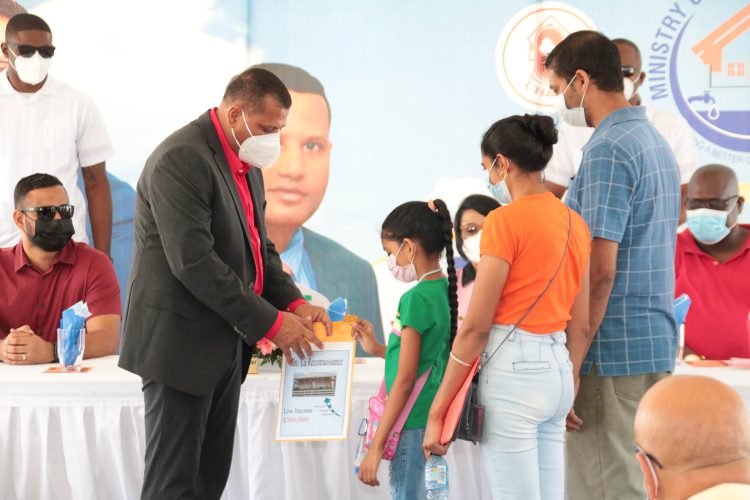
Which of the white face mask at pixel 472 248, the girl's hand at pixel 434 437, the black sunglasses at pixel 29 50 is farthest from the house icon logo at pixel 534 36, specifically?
the girl's hand at pixel 434 437

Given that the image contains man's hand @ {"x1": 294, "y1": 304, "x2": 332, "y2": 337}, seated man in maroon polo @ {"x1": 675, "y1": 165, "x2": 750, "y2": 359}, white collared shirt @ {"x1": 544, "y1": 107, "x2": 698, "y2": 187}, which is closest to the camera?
man's hand @ {"x1": 294, "y1": 304, "x2": 332, "y2": 337}

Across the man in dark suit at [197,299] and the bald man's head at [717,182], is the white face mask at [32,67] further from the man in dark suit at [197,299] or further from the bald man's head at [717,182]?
the bald man's head at [717,182]

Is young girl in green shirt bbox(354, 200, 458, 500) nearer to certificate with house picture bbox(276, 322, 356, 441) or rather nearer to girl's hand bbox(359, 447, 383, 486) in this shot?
girl's hand bbox(359, 447, 383, 486)

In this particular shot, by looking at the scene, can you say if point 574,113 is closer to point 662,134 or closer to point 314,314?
point 314,314

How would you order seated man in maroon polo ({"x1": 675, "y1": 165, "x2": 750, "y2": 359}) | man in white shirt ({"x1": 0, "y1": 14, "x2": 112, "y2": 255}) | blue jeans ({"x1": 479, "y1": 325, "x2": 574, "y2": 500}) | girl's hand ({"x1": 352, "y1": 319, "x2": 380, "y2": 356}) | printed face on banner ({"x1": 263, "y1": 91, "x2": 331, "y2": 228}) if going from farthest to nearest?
printed face on banner ({"x1": 263, "y1": 91, "x2": 331, "y2": 228}) → man in white shirt ({"x1": 0, "y1": 14, "x2": 112, "y2": 255}) → seated man in maroon polo ({"x1": 675, "y1": 165, "x2": 750, "y2": 359}) → girl's hand ({"x1": 352, "y1": 319, "x2": 380, "y2": 356}) → blue jeans ({"x1": 479, "y1": 325, "x2": 574, "y2": 500})

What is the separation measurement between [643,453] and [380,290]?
394 cm

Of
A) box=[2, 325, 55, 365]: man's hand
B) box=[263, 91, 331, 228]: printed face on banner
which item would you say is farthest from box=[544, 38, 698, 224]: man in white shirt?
box=[2, 325, 55, 365]: man's hand

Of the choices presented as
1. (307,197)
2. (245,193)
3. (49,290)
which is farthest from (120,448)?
(307,197)

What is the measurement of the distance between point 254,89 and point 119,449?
59.3 inches

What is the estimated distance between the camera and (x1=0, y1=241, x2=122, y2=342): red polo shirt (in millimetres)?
3551

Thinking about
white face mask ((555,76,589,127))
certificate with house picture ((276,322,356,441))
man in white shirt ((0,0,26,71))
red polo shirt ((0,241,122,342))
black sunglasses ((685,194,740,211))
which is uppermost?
man in white shirt ((0,0,26,71))

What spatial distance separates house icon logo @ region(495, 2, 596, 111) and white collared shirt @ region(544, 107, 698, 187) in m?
0.59

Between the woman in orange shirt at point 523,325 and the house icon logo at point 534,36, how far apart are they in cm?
303

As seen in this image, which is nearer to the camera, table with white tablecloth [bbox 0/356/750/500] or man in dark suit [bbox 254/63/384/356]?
table with white tablecloth [bbox 0/356/750/500]
